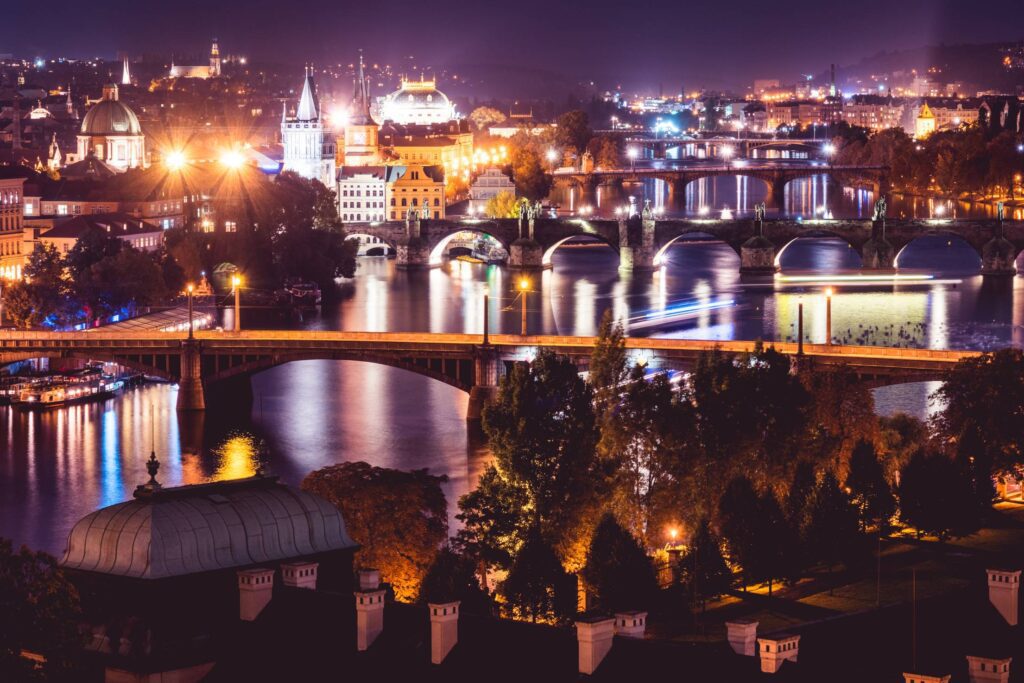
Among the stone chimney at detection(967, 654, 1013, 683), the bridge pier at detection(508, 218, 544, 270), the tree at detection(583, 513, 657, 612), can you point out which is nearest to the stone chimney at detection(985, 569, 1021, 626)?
the stone chimney at detection(967, 654, 1013, 683)

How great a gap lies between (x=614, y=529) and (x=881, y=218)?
158ft

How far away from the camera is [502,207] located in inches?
3295

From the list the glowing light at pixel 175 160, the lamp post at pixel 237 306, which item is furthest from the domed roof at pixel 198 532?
the glowing light at pixel 175 160

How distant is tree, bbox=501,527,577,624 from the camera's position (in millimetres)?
23000

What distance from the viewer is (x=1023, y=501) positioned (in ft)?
96.8

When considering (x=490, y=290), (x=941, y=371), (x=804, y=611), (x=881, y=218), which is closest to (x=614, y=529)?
(x=804, y=611)

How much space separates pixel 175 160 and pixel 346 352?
50081mm

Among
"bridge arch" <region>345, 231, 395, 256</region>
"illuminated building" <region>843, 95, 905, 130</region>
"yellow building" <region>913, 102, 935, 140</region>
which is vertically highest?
"illuminated building" <region>843, 95, 905, 130</region>

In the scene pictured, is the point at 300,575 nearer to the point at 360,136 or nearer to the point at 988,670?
the point at 988,670

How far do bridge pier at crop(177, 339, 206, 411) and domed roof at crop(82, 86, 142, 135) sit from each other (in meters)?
55.2

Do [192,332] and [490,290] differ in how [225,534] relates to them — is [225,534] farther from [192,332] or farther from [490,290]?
[490,290]

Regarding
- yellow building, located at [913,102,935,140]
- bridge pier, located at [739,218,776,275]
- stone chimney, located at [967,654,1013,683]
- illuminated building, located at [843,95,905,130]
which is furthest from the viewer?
illuminated building, located at [843,95,905,130]

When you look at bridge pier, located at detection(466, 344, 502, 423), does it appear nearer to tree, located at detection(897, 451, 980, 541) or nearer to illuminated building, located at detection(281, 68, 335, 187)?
tree, located at detection(897, 451, 980, 541)

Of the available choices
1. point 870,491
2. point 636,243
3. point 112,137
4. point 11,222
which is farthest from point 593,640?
point 112,137
